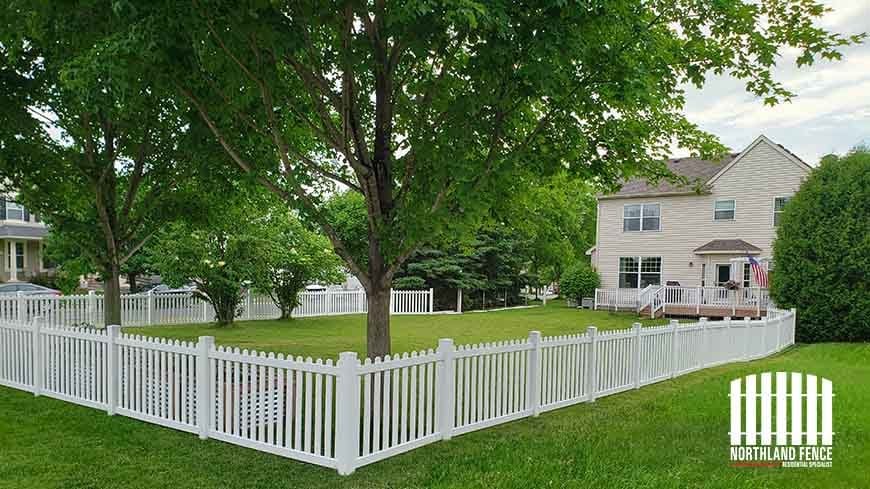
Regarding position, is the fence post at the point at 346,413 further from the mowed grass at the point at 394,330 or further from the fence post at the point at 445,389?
the mowed grass at the point at 394,330

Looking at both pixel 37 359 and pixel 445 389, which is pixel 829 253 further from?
pixel 37 359

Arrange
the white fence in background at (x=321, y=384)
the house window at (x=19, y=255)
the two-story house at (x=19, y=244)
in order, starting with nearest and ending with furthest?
1. the white fence in background at (x=321, y=384)
2. the two-story house at (x=19, y=244)
3. the house window at (x=19, y=255)

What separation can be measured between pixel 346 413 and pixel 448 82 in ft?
13.2

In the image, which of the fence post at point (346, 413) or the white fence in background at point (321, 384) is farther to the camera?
the white fence in background at point (321, 384)

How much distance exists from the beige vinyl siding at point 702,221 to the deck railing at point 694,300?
2048 millimetres

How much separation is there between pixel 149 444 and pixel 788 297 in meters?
18.0

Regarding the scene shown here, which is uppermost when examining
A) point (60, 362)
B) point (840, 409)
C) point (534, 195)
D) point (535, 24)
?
point (535, 24)

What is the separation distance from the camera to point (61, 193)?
994 centimetres

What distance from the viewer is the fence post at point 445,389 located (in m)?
6.17

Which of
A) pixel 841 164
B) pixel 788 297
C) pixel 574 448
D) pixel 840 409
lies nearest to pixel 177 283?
pixel 574 448

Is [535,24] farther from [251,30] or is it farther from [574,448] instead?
[574,448]

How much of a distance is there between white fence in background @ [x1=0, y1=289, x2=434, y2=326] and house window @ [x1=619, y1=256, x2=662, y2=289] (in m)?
9.85

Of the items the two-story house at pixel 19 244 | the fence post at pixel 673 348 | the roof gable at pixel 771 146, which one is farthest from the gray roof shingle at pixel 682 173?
the two-story house at pixel 19 244

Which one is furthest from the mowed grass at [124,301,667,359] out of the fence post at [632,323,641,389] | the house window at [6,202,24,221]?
the house window at [6,202,24,221]
